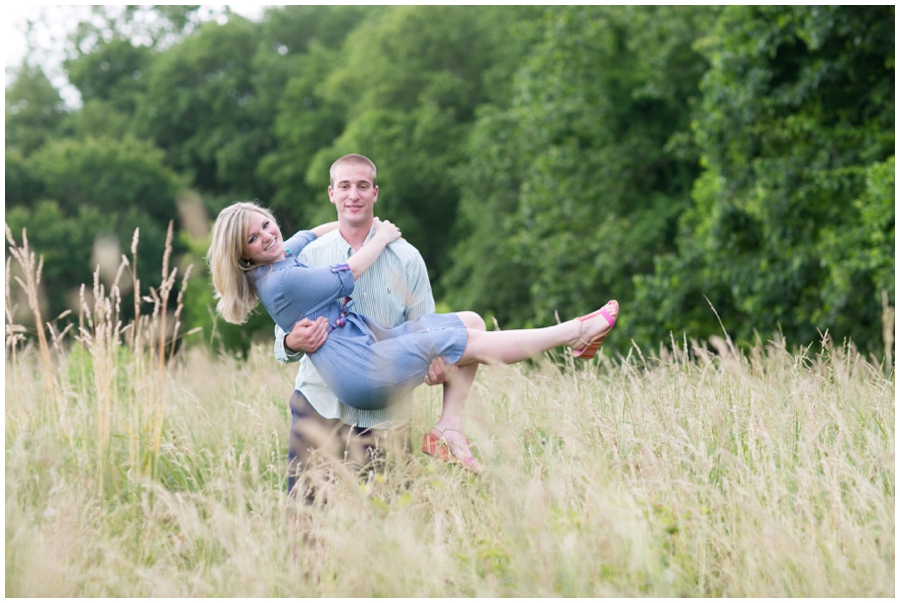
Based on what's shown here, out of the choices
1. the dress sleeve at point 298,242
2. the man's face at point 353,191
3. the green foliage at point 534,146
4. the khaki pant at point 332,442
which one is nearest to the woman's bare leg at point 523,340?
the khaki pant at point 332,442

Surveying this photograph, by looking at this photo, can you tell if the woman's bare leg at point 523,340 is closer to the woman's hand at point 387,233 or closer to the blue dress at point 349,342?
the blue dress at point 349,342

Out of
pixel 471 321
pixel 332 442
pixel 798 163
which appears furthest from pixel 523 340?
pixel 798 163

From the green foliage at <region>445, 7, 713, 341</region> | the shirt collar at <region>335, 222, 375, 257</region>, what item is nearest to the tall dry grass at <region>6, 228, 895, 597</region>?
the shirt collar at <region>335, 222, 375, 257</region>

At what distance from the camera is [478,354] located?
343 centimetres

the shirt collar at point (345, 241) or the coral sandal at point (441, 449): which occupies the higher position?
the shirt collar at point (345, 241)

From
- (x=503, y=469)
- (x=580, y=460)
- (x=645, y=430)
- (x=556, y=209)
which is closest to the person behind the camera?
(x=503, y=469)

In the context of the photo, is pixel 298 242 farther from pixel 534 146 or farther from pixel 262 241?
pixel 534 146

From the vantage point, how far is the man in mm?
3395

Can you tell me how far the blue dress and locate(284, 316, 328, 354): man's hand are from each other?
33 mm

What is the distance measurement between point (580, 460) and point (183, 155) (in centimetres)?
2830

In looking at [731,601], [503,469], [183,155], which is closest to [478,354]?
[503,469]

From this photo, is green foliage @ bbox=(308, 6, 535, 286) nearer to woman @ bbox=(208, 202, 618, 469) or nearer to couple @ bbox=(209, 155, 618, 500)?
couple @ bbox=(209, 155, 618, 500)

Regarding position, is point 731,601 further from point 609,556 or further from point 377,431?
point 377,431

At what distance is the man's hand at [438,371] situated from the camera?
11.1ft
